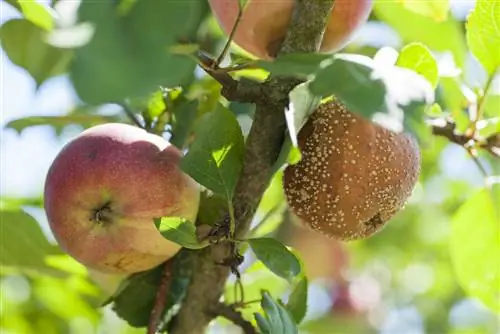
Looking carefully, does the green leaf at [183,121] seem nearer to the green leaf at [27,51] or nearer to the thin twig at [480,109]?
the green leaf at [27,51]

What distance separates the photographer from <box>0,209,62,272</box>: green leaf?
140 centimetres

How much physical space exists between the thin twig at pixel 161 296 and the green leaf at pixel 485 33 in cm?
→ 51

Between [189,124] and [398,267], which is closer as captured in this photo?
[189,124]

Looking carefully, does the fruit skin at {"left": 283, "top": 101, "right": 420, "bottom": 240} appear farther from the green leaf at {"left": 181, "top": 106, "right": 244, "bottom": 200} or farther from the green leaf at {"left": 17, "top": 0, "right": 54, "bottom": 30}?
the green leaf at {"left": 17, "top": 0, "right": 54, "bottom": 30}

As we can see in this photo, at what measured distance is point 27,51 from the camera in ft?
4.30

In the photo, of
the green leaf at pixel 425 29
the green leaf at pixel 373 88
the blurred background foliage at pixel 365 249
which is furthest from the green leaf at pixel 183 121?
the green leaf at pixel 373 88

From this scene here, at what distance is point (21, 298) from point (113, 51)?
58.3 inches

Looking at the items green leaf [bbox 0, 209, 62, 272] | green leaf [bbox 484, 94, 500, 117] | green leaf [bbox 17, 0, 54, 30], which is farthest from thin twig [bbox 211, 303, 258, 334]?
green leaf [bbox 484, 94, 500, 117]

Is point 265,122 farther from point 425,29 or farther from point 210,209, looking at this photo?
point 425,29

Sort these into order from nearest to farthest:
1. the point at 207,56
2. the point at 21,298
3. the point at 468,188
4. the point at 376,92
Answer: the point at 376,92
the point at 207,56
the point at 21,298
the point at 468,188

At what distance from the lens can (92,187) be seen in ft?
3.74

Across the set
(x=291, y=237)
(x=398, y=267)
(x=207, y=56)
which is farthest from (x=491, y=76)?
(x=398, y=267)

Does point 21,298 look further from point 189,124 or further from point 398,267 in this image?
point 398,267

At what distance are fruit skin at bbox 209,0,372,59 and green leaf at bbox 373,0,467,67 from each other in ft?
0.89
